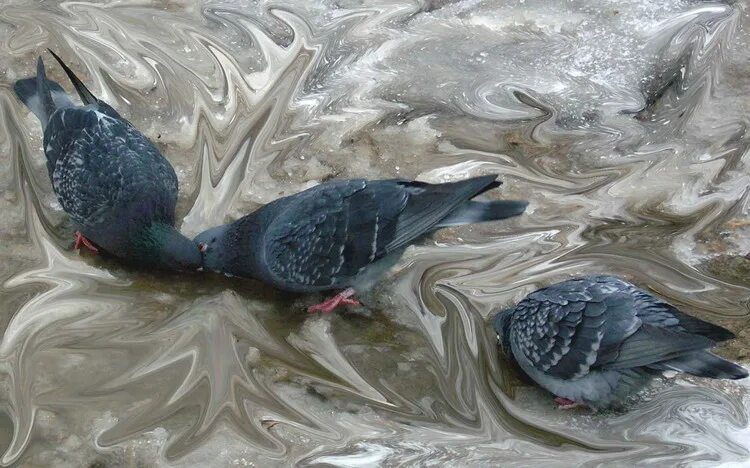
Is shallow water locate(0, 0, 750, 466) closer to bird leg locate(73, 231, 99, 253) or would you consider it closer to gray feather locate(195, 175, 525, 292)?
bird leg locate(73, 231, 99, 253)

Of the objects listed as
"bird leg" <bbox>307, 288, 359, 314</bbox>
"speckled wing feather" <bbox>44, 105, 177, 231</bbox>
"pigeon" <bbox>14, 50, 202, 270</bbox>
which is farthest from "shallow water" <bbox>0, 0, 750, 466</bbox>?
"speckled wing feather" <bbox>44, 105, 177, 231</bbox>

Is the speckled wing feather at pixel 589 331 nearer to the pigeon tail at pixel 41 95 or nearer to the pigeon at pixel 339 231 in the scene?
the pigeon at pixel 339 231

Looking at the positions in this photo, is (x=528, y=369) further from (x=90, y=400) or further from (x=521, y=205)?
(x=90, y=400)

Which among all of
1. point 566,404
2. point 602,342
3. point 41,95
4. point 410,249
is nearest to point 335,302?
point 410,249

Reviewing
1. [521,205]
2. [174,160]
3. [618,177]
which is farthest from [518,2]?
[174,160]

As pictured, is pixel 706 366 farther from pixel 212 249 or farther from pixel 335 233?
pixel 212 249
